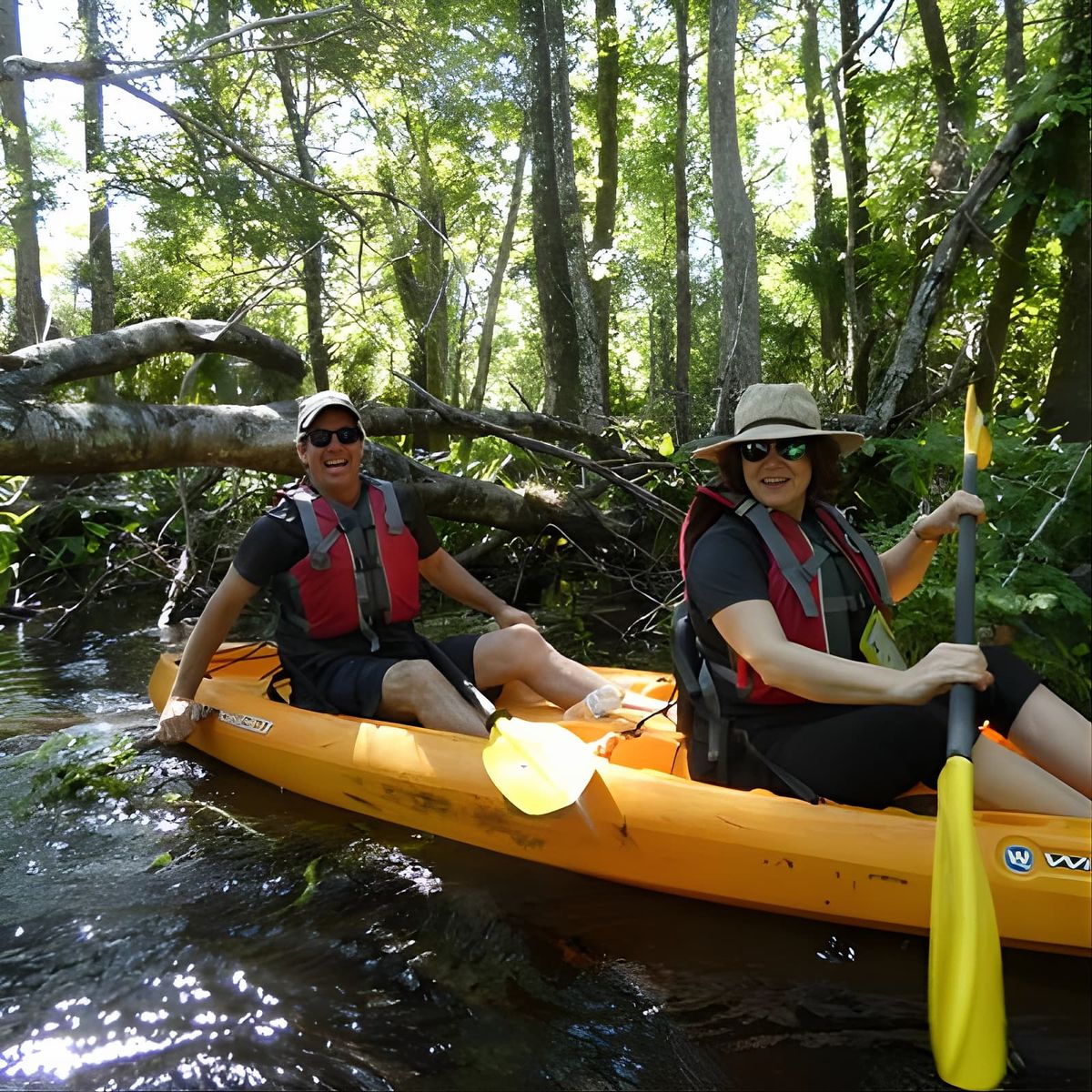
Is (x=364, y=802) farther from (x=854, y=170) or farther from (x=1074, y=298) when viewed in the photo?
(x=854, y=170)

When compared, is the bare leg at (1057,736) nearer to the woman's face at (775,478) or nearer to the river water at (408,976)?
the river water at (408,976)

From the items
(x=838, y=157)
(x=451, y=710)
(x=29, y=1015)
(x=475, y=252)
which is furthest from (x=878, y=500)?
(x=475, y=252)

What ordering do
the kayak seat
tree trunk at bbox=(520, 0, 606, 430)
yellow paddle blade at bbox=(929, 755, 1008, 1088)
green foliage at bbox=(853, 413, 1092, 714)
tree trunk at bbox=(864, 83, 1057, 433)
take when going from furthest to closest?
1. tree trunk at bbox=(520, 0, 606, 430)
2. tree trunk at bbox=(864, 83, 1057, 433)
3. green foliage at bbox=(853, 413, 1092, 714)
4. the kayak seat
5. yellow paddle blade at bbox=(929, 755, 1008, 1088)

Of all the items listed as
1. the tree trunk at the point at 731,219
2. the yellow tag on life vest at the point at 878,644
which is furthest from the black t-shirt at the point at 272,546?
the tree trunk at the point at 731,219

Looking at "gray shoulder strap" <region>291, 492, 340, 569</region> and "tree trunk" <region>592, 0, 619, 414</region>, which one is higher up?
"tree trunk" <region>592, 0, 619, 414</region>

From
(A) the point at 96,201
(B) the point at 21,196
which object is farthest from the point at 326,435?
(B) the point at 21,196

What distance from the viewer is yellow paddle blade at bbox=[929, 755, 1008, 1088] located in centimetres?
170

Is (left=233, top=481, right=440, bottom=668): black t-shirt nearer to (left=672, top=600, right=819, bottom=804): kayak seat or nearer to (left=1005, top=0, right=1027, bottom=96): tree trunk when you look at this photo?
(left=672, top=600, right=819, bottom=804): kayak seat

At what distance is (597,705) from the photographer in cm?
321

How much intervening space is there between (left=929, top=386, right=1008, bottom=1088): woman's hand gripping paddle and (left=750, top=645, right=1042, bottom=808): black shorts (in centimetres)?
11

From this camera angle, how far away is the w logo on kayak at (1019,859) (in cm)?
201

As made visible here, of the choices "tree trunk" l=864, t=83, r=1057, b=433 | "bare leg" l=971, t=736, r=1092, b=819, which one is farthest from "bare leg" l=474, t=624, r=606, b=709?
"tree trunk" l=864, t=83, r=1057, b=433

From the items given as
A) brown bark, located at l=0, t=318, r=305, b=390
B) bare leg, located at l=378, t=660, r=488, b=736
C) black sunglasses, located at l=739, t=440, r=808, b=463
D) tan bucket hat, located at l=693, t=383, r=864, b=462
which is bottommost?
bare leg, located at l=378, t=660, r=488, b=736

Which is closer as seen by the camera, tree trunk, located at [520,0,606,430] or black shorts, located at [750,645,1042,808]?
black shorts, located at [750,645,1042,808]
